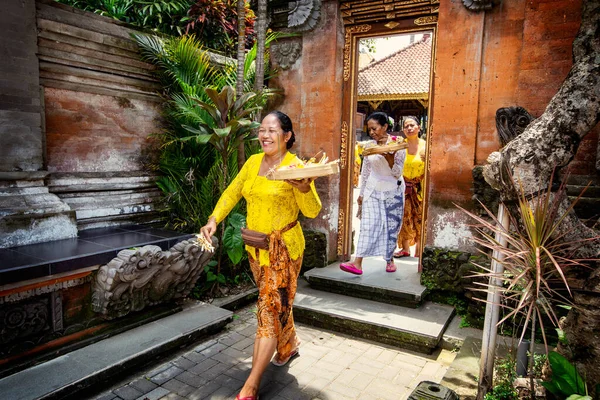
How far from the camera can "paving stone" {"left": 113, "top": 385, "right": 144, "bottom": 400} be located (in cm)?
324

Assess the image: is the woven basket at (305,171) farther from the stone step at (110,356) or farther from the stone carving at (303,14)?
the stone carving at (303,14)

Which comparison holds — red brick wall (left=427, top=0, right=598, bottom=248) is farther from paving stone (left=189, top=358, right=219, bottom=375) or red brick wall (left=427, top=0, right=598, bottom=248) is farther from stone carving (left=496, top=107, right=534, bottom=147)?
paving stone (left=189, top=358, right=219, bottom=375)

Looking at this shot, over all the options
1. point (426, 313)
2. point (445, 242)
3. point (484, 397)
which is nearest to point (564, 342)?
point (484, 397)

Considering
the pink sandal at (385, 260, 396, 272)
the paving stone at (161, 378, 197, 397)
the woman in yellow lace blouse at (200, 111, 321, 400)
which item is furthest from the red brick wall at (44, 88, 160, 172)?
the pink sandal at (385, 260, 396, 272)

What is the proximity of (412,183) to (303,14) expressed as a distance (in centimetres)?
288

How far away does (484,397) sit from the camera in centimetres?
271

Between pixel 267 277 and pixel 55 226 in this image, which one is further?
Answer: pixel 55 226

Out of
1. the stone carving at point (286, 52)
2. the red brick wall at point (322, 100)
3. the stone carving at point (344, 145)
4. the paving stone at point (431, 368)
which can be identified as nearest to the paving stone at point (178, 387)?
the paving stone at point (431, 368)

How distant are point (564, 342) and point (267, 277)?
6.98 feet

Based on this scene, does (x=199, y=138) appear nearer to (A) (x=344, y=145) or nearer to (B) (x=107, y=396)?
(A) (x=344, y=145)

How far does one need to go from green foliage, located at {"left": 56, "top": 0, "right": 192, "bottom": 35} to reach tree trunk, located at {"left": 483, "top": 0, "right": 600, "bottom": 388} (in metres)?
6.83

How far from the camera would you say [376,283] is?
5012 mm

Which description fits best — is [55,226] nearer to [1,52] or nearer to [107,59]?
[1,52]

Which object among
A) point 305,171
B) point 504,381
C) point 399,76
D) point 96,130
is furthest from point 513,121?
point 399,76
